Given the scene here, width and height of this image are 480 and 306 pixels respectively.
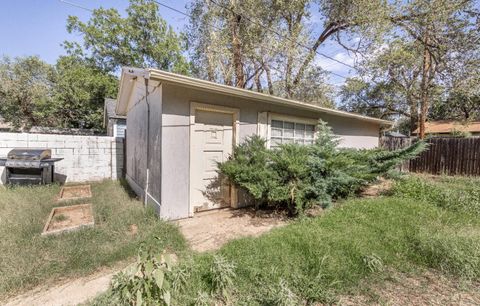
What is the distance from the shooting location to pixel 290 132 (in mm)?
5938

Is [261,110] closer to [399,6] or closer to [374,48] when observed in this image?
[374,48]

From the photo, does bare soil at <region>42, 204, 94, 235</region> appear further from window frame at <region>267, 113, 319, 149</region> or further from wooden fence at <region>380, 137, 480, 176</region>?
wooden fence at <region>380, 137, 480, 176</region>

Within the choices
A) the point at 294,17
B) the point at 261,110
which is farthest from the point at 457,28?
the point at 261,110

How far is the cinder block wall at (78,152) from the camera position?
270 inches

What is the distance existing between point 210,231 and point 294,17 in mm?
11603

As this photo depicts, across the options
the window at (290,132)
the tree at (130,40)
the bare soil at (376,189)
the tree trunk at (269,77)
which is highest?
the tree at (130,40)

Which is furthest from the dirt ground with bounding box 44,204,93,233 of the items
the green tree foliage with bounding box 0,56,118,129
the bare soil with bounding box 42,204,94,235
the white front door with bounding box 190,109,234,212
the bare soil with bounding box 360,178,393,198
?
the green tree foliage with bounding box 0,56,118,129

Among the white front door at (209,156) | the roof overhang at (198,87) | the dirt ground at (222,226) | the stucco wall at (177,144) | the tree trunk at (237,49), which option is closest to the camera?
the dirt ground at (222,226)

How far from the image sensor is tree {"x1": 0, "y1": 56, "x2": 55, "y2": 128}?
1482 centimetres

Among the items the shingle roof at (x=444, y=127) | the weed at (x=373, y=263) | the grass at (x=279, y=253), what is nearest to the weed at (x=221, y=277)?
the grass at (x=279, y=253)

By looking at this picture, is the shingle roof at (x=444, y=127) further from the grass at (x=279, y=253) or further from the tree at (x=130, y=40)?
the tree at (x=130, y=40)

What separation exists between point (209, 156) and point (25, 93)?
17.5m

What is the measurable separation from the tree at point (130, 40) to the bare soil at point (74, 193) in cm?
1290

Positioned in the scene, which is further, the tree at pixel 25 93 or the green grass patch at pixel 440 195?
the tree at pixel 25 93
